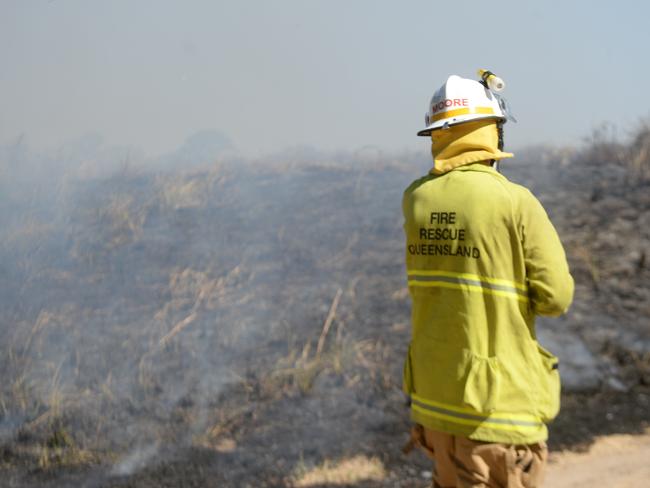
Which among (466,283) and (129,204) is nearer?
(466,283)

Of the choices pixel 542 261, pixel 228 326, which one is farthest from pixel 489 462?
pixel 228 326

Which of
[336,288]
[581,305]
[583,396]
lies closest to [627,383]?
[583,396]

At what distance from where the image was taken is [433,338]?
2117 mm

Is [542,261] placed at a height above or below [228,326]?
above

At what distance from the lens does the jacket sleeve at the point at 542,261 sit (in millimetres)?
1993

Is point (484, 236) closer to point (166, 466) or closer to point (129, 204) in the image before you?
point (166, 466)

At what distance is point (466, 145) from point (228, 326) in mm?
2979

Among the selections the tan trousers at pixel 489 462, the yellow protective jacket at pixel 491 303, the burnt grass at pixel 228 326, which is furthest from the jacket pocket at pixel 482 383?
the burnt grass at pixel 228 326

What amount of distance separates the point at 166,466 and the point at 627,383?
3.13 metres

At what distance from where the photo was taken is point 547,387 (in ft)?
6.73

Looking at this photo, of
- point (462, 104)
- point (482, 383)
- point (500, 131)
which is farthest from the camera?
point (500, 131)

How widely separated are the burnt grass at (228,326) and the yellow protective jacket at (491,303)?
1.67 m

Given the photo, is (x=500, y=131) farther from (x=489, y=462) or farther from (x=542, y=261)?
(x=489, y=462)

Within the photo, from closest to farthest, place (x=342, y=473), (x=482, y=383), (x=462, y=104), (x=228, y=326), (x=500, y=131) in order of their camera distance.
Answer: (x=482, y=383)
(x=462, y=104)
(x=500, y=131)
(x=342, y=473)
(x=228, y=326)
